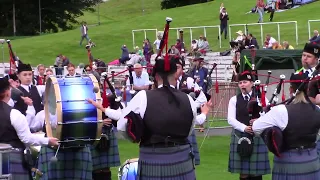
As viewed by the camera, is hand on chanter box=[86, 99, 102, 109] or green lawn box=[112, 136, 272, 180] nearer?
hand on chanter box=[86, 99, 102, 109]

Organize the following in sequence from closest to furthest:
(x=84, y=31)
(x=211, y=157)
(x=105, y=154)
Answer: (x=105, y=154) → (x=211, y=157) → (x=84, y=31)

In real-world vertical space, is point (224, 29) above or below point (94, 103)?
above

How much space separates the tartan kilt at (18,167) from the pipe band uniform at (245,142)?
2229 mm

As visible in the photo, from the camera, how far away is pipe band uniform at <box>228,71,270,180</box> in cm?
754

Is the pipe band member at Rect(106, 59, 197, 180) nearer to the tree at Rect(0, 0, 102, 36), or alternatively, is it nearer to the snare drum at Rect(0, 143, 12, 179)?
the snare drum at Rect(0, 143, 12, 179)

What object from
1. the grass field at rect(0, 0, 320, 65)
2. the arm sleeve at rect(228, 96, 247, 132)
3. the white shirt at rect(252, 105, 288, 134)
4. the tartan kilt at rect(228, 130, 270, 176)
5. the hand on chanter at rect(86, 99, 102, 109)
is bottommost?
the tartan kilt at rect(228, 130, 270, 176)

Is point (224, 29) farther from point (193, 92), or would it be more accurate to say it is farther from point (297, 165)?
point (297, 165)

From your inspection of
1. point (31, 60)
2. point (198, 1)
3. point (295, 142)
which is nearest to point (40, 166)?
point (295, 142)

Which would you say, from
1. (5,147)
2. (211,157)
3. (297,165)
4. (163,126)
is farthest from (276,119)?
(211,157)

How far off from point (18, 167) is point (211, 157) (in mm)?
4770

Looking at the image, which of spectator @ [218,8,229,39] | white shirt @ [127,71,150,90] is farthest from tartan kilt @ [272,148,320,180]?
spectator @ [218,8,229,39]

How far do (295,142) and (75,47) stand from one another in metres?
29.0

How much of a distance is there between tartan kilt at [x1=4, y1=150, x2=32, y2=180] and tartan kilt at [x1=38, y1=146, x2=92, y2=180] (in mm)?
529

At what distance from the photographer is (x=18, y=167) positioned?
6.35 m
